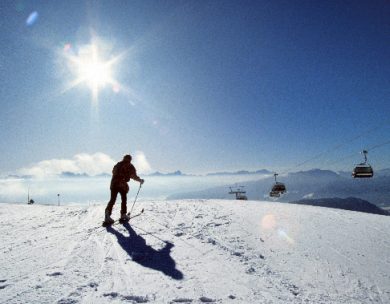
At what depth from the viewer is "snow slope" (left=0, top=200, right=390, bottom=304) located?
4.11m

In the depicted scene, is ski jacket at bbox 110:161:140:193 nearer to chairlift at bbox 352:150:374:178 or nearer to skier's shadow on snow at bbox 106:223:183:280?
skier's shadow on snow at bbox 106:223:183:280

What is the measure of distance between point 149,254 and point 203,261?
4.29ft

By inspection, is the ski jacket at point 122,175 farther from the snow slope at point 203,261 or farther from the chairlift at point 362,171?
the chairlift at point 362,171

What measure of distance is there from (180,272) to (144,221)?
16.2 ft

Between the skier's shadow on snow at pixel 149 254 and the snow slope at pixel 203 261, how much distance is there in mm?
21

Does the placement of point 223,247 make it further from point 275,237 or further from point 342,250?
point 342,250

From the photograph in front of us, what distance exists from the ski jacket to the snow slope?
5.24 ft

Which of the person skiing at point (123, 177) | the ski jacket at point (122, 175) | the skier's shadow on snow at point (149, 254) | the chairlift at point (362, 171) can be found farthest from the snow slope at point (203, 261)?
the chairlift at point (362, 171)

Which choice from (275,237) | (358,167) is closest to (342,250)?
(275,237)

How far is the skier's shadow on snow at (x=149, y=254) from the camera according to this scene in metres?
5.09

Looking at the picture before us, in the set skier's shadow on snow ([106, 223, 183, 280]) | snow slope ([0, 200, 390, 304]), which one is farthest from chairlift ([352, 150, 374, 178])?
skier's shadow on snow ([106, 223, 183, 280])

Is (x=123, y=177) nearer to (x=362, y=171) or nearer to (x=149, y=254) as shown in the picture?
(x=149, y=254)

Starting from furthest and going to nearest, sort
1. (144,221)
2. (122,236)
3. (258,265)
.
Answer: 1. (144,221)
2. (122,236)
3. (258,265)

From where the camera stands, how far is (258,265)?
17.6 feet
